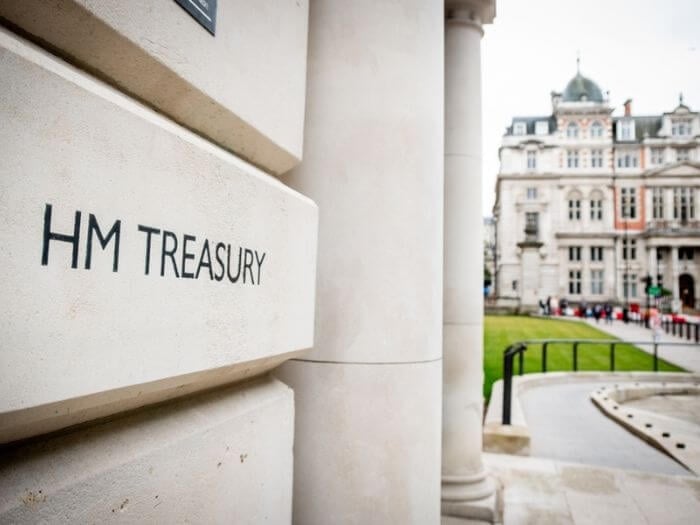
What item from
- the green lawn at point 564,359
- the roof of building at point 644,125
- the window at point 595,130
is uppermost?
the roof of building at point 644,125

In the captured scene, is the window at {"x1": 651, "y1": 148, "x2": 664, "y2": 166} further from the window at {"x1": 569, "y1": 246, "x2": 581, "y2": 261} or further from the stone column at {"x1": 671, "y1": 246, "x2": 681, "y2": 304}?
the window at {"x1": 569, "y1": 246, "x2": 581, "y2": 261}

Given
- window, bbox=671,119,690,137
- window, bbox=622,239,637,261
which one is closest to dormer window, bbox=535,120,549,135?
window, bbox=671,119,690,137

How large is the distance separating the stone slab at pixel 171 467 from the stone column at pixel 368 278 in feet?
0.77

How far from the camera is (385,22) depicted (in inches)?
93.4

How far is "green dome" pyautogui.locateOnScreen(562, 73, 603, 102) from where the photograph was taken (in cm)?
5421

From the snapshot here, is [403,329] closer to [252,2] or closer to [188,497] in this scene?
[188,497]

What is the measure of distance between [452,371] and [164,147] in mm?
3195

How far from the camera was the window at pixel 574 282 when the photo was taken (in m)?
50.3

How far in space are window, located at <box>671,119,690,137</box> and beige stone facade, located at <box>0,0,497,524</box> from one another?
6434 centimetres

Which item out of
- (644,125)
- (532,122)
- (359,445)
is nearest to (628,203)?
(644,125)

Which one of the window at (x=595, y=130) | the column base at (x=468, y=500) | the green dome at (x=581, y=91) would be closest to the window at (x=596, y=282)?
the window at (x=595, y=130)

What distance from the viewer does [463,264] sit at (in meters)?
4.07

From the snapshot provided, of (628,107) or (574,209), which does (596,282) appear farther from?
(628,107)

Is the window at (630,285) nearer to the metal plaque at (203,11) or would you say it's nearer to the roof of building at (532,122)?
the roof of building at (532,122)
